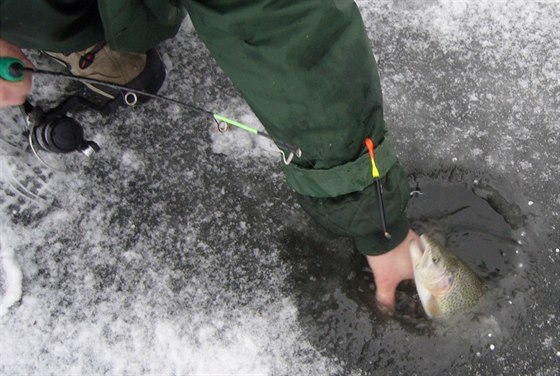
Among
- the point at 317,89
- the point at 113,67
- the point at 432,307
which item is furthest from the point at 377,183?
the point at 113,67

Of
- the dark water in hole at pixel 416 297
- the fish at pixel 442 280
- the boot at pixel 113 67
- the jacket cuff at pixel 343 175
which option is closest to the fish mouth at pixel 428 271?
the fish at pixel 442 280

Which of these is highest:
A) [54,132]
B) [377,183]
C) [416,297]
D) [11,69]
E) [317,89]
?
[317,89]

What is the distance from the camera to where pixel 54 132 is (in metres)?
1.68

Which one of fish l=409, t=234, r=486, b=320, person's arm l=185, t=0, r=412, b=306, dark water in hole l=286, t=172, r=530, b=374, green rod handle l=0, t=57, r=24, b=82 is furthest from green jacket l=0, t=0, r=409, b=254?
dark water in hole l=286, t=172, r=530, b=374

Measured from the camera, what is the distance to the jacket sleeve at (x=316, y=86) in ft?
4.12

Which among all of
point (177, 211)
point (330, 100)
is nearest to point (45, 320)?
point (177, 211)

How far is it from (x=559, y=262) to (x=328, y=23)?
3.67ft

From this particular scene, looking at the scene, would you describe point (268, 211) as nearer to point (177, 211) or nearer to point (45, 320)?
point (177, 211)

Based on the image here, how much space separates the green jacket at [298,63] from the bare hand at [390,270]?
7.1 inches

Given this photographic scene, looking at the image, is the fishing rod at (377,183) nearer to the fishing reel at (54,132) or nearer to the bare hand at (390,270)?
the bare hand at (390,270)

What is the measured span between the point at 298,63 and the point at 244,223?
0.71 m

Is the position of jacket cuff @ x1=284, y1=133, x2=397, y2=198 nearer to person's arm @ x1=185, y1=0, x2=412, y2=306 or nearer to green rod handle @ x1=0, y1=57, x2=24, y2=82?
person's arm @ x1=185, y1=0, x2=412, y2=306

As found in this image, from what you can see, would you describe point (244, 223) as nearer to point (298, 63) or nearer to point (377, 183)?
point (377, 183)

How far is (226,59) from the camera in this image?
52.7 inches
